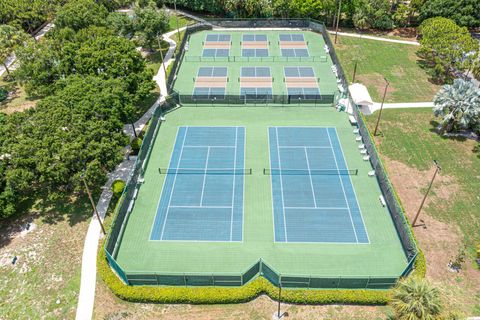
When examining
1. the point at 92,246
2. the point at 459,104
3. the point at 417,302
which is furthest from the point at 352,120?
the point at 92,246

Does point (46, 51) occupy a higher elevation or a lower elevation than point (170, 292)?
higher

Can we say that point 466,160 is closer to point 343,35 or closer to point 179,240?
point 179,240

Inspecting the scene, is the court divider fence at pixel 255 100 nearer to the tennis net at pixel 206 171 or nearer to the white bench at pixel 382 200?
the tennis net at pixel 206 171

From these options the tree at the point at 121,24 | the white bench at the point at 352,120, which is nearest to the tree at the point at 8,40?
the tree at the point at 121,24

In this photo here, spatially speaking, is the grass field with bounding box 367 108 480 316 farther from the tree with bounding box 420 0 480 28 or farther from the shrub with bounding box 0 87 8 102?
the shrub with bounding box 0 87 8 102

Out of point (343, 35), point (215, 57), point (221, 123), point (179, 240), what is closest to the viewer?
point (179, 240)

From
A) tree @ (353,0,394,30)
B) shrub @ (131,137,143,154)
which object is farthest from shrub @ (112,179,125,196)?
tree @ (353,0,394,30)

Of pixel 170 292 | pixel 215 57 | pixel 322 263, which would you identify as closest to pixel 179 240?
pixel 170 292
